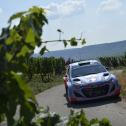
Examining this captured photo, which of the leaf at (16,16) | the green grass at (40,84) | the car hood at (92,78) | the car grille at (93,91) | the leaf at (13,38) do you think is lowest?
the green grass at (40,84)

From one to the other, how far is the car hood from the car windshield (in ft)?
1.57

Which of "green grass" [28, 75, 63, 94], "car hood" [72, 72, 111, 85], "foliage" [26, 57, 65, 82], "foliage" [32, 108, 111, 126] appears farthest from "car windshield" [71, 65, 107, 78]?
"foliage" [26, 57, 65, 82]

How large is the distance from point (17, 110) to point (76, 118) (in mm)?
735

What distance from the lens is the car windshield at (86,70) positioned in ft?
58.4

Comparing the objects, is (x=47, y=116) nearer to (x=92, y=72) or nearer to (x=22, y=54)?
(x=22, y=54)

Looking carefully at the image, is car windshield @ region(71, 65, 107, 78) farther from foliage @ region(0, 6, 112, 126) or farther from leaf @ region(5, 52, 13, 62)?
leaf @ region(5, 52, 13, 62)

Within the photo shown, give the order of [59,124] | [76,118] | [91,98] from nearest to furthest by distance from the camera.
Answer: [59,124], [76,118], [91,98]

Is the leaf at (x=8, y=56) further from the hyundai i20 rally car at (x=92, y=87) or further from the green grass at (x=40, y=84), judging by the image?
the green grass at (x=40, y=84)

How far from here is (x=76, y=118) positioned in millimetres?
2068

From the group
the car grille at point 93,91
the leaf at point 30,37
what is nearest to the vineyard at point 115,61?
the car grille at point 93,91

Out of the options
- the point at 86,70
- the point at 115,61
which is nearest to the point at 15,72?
the point at 86,70

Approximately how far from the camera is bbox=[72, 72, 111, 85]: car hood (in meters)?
16.8

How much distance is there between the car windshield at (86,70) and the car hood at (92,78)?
0.48 meters

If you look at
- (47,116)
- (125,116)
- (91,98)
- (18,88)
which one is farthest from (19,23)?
(91,98)
